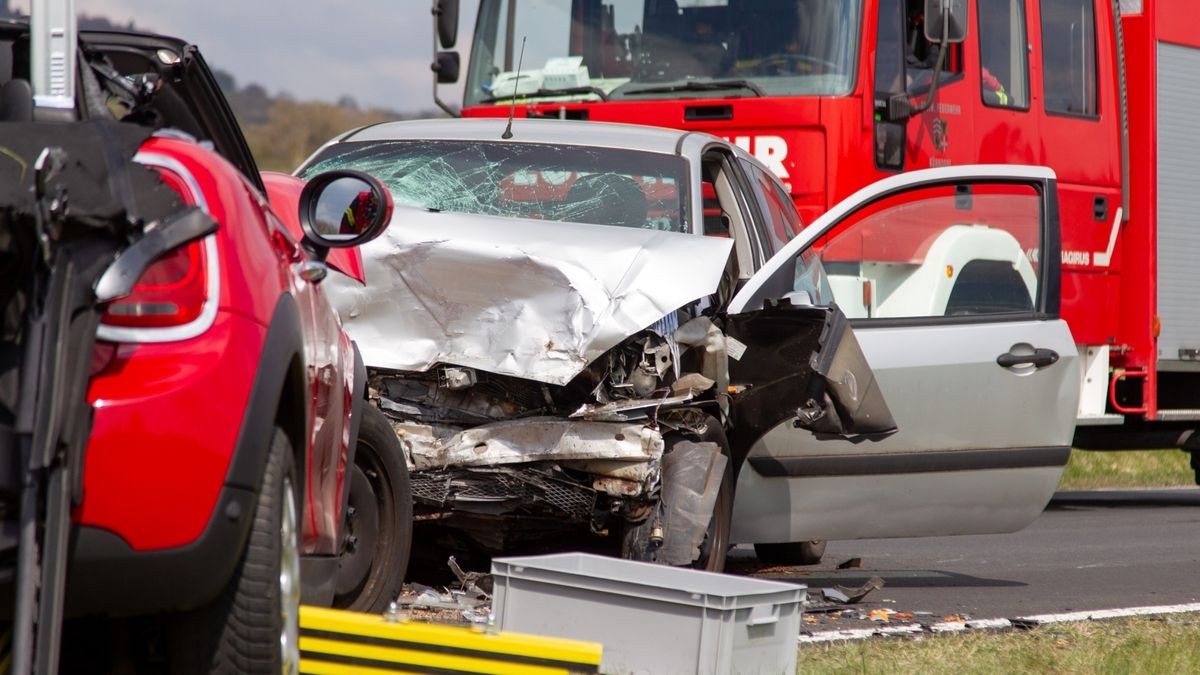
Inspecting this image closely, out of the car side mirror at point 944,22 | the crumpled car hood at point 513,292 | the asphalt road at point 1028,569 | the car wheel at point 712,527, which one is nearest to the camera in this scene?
the crumpled car hood at point 513,292

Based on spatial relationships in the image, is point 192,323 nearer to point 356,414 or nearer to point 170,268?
point 170,268

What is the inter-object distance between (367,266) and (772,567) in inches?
127

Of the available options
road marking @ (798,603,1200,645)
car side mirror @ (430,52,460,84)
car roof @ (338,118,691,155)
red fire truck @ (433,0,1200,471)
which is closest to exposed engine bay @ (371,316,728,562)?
road marking @ (798,603,1200,645)

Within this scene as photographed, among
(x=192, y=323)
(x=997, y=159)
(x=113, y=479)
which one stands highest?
(x=192, y=323)

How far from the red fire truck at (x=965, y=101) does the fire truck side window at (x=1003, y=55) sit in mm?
13

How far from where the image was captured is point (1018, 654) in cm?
544

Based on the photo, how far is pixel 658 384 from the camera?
5.77 metres

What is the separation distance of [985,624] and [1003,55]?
17.6 ft

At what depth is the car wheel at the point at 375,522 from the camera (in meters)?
5.05

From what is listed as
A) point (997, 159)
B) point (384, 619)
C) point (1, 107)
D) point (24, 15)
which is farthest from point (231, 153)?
point (997, 159)

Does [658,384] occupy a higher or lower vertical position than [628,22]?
lower

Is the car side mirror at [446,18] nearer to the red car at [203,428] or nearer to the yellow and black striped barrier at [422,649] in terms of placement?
the red car at [203,428]

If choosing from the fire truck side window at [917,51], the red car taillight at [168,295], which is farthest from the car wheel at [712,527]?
the fire truck side window at [917,51]

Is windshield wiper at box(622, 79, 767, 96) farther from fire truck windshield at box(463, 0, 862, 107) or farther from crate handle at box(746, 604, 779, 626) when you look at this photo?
crate handle at box(746, 604, 779, 626)
